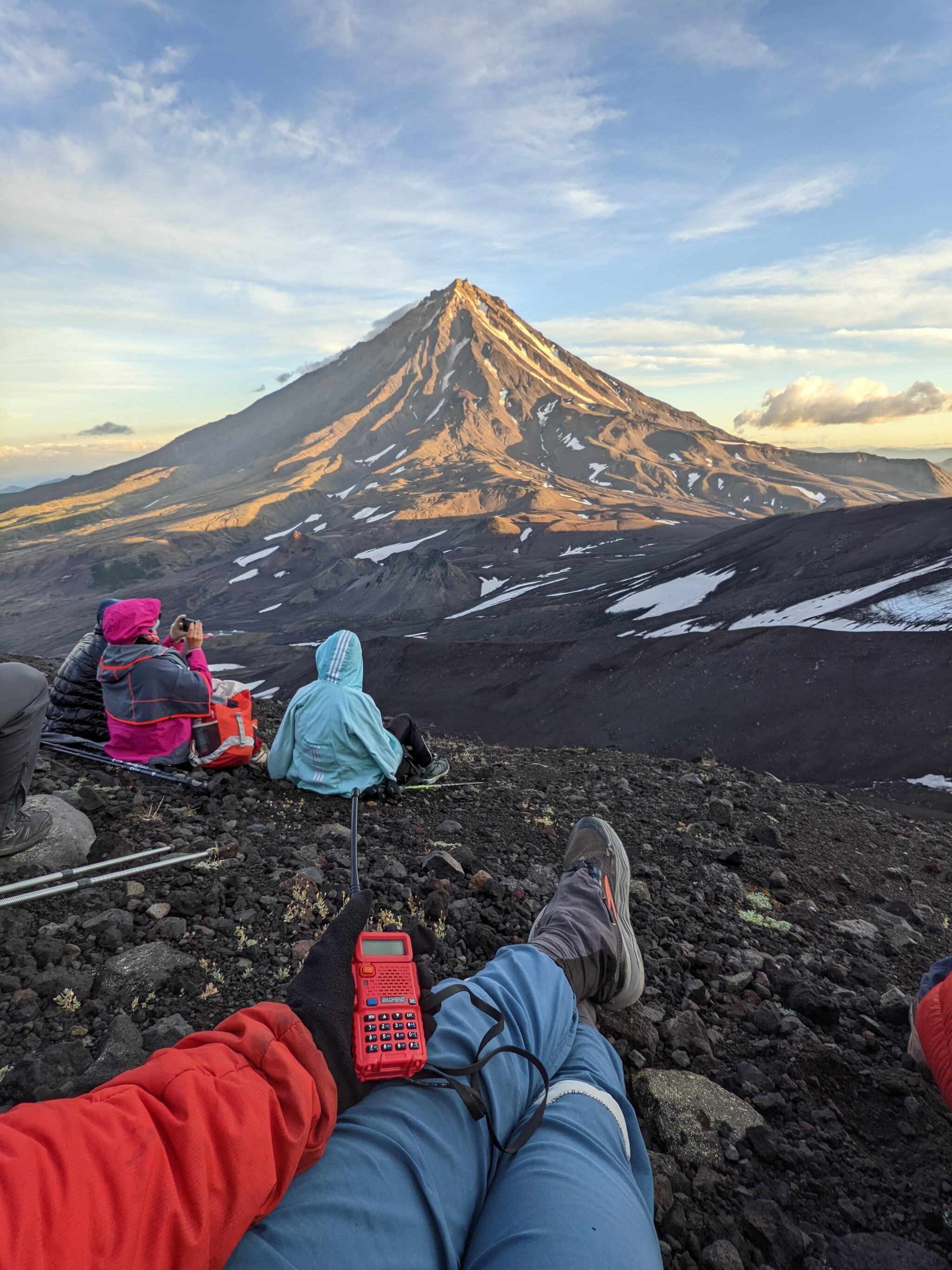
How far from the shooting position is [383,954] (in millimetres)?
1938

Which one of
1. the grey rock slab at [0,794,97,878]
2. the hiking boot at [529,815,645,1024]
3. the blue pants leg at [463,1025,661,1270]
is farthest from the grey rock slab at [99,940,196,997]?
the blue pants leg at [463,1025,661,1270]

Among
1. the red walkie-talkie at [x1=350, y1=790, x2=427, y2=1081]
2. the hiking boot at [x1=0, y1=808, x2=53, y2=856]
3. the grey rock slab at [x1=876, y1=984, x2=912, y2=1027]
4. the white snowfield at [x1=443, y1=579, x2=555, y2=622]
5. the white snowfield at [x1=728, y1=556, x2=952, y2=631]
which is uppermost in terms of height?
the red walkie-talkie at [x1=350, y1=790, x2=427, y2=1081]

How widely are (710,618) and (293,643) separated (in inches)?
1293

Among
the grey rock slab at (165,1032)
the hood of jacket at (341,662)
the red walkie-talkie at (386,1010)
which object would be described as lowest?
the grey rock slab at (165,1032)

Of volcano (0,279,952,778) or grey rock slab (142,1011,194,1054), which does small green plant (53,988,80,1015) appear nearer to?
grey rock slab (142,1011,194,1054)

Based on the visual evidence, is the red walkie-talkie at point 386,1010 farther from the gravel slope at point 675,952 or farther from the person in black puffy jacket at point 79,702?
the person in black puffy jacket at point 79,702

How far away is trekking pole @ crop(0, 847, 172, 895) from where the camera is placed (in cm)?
297

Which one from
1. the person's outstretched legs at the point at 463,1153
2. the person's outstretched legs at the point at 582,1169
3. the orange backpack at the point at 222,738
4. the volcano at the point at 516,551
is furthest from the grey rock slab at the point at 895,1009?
the volcano at the point at 516,551

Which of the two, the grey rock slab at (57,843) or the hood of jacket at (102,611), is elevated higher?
the hood of jacket at (102,611)

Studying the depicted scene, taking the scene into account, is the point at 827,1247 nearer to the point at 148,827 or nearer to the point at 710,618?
the point at 148,827

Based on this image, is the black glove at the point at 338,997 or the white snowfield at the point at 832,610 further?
the white snowfield at the point at 832,610

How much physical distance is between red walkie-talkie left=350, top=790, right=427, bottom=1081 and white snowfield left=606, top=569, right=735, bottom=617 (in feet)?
80.4

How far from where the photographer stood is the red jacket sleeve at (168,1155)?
1.02m

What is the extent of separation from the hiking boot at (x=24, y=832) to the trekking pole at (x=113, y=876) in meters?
0.26
